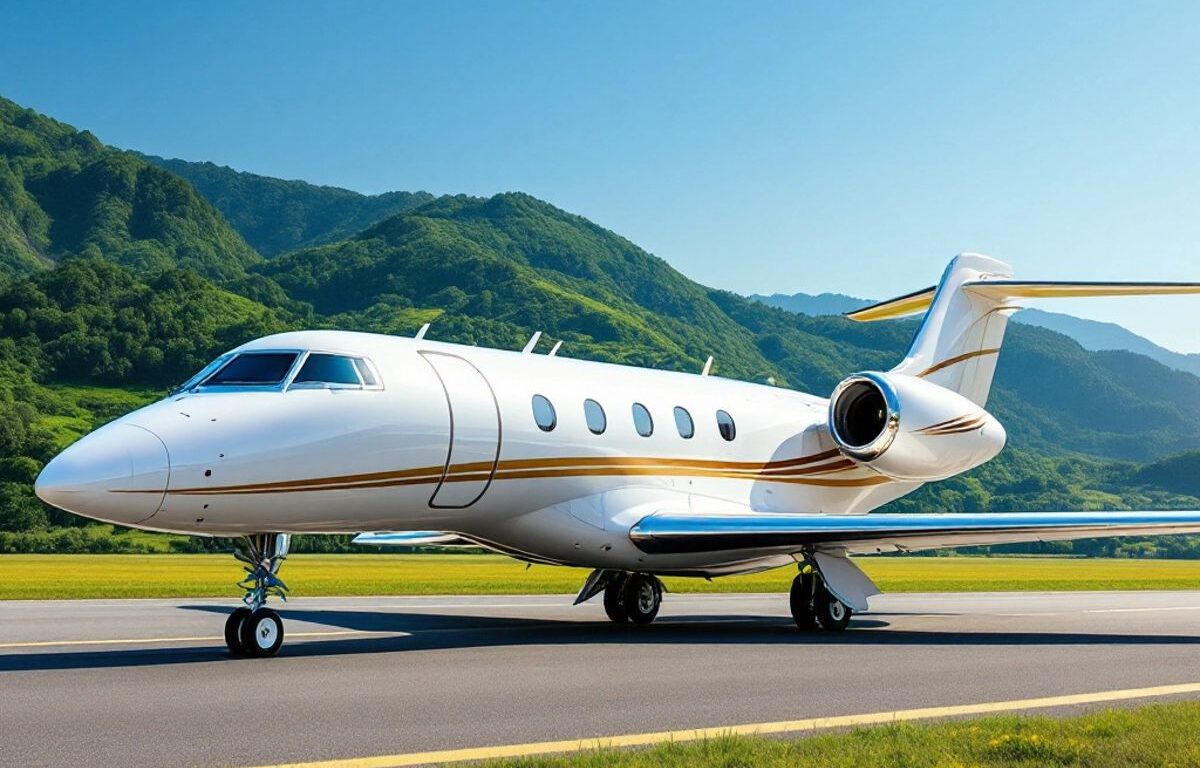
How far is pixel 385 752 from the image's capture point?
7211mm

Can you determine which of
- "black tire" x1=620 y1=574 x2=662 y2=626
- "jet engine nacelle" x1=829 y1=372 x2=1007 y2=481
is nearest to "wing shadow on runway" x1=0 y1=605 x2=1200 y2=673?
"black tire" x1=620 y1=574 x2=662 y2=626

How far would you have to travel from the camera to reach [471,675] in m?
11.0

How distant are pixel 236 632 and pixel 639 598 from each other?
23.8 ft

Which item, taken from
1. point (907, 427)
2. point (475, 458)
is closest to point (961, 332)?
point (907, 427)

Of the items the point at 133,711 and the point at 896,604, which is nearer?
the point at 133,711

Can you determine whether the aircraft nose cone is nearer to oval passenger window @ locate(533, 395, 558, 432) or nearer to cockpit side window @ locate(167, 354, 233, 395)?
cockpit side window @ locate(167, 354, 233, 395)

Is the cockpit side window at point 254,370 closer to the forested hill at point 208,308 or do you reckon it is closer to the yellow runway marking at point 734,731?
the yellow runway marking at point 734,731

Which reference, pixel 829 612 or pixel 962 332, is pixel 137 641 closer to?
pixel 829 612

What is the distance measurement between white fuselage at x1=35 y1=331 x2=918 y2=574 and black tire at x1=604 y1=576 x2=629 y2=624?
152 centimetres

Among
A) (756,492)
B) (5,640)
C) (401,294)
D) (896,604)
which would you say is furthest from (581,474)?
A: (401,294)

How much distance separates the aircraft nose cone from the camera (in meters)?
10.9

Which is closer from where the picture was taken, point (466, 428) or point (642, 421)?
point (466, 428)

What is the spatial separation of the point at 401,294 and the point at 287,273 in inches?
633

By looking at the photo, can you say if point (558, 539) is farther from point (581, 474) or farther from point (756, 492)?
point (756, 492)
